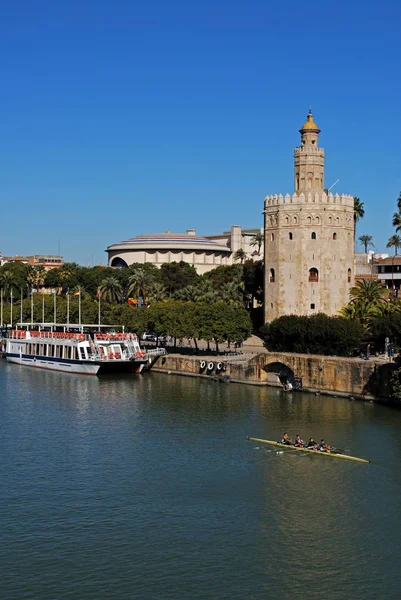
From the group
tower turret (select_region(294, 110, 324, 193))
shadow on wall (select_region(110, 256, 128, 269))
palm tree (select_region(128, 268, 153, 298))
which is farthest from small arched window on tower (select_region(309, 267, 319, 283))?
shadow on wall (select_region(110, 256, 128, 269))

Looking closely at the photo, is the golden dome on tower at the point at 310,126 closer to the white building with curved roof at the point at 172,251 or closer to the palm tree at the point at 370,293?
the palm tree at the point at 370,293

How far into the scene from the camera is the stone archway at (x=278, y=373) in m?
62.4

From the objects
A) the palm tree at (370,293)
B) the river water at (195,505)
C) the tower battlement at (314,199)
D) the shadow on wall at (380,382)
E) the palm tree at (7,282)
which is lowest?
the river water at (195,505)

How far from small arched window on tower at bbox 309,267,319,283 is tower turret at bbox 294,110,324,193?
7.52m

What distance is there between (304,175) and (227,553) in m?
56.4

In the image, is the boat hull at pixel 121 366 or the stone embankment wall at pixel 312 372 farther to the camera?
the boat hull at pixel 121 366

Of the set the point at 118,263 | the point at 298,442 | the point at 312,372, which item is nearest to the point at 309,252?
the point at 312,372

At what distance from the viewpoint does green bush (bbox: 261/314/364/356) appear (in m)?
62.5

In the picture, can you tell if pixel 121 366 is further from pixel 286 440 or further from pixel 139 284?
pixel 286 440

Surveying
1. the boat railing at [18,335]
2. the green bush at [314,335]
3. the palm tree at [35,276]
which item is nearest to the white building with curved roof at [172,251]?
the palm tree at [35,276]

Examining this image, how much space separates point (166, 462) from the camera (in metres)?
39.1

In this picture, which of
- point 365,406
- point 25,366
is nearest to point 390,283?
point 25,366

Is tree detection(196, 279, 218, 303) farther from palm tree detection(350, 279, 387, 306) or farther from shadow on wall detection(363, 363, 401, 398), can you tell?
shadow on wall detection(363, 363, 401, 398)

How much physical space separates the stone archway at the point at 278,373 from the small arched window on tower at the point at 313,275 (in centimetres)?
1602
